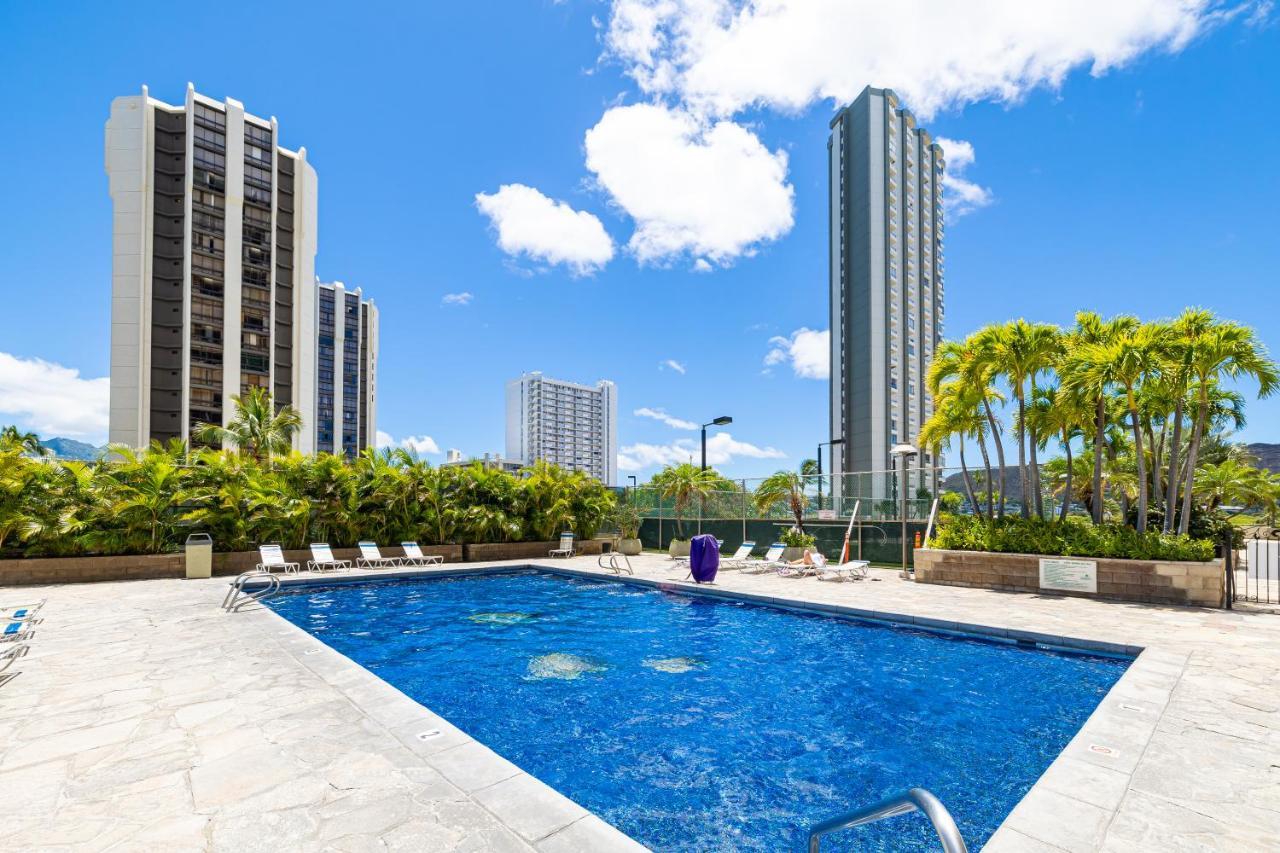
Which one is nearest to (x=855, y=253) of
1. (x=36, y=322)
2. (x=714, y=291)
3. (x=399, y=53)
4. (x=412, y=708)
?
(x=714, y=291)

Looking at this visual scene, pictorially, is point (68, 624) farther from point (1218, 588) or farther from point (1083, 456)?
point (1083, 456)

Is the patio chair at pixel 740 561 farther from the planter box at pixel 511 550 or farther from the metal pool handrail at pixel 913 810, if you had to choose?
the metal pool handrail at pixel 913 810

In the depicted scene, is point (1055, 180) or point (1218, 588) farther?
point (1055, 180)

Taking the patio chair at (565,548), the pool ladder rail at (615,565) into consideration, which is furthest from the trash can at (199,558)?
the pool ladder rail at (615,565)

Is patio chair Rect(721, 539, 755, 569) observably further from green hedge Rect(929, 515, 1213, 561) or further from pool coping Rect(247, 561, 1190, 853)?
pool coping Rect(247, 561, 1190, 853)

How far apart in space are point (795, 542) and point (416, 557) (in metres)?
10.5

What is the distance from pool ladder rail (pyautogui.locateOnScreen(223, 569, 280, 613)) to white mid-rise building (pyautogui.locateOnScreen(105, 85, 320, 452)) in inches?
1560

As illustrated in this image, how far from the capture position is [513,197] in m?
21.1

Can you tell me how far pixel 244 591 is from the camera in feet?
39.9

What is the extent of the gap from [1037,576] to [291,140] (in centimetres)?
6381

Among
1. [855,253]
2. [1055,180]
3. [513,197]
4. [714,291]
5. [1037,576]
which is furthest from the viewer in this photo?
[855,253]

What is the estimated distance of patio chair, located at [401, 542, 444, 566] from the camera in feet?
53.1

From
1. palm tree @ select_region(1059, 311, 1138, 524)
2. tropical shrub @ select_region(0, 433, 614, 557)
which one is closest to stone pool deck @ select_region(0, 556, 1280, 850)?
palm tree @ select_region(1059, 311, 1138, 524)

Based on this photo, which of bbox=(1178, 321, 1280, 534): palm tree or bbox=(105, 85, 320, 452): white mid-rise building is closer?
bbox=(1178, 321, 1280, 534): palm tree
